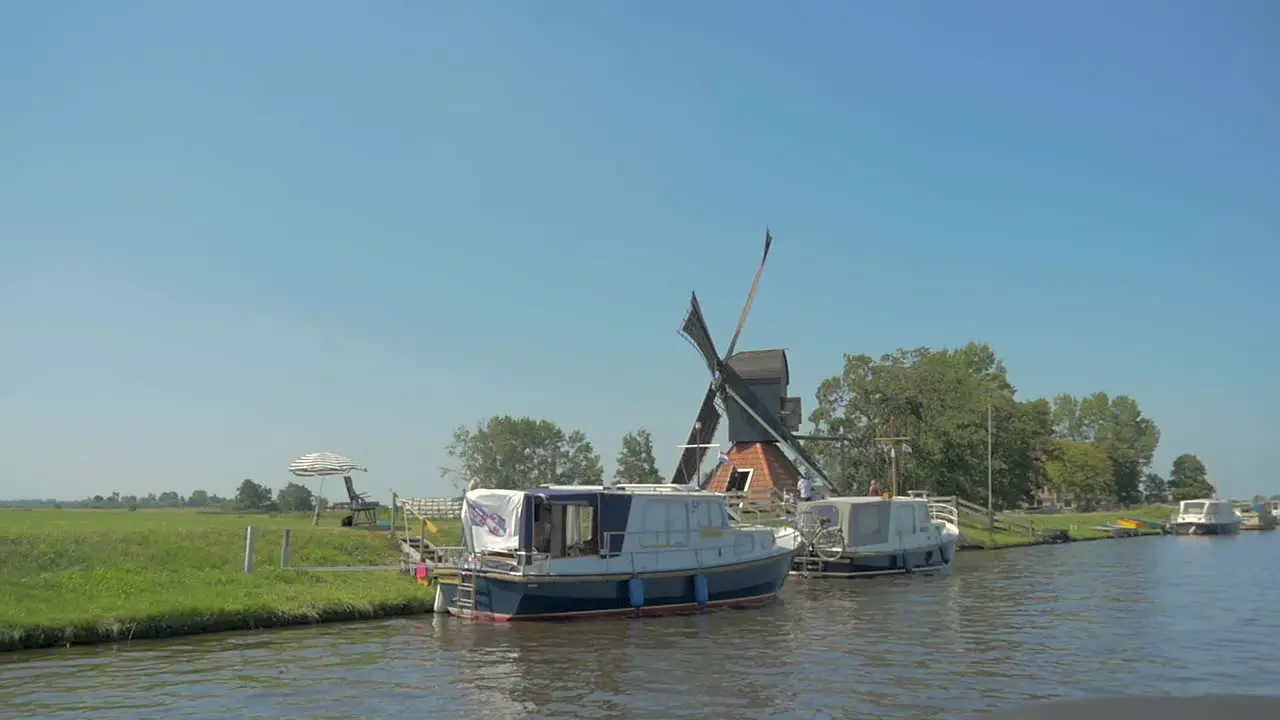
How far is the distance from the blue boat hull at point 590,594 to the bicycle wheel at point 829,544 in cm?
1332

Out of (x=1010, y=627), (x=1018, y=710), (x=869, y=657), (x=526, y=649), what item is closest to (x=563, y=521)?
(x=526, y=649)

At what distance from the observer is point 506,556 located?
28.0 meters

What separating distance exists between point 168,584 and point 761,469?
39331 mm

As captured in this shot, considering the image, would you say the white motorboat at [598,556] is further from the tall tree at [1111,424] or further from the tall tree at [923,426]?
the tall tree at [1111,424]

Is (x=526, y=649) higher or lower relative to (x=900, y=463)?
lower

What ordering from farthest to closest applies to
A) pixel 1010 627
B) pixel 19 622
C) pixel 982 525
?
pixel 982 525
pixel 1010 627
pixel 19 622

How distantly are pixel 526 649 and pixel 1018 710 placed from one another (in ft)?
35.4

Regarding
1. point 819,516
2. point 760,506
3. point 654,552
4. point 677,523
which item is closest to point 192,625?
point 654,552

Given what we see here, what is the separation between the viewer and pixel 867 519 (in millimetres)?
45438

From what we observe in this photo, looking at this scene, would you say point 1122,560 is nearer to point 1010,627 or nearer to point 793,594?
point 793,594

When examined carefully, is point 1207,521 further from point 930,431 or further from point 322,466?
point 322,466

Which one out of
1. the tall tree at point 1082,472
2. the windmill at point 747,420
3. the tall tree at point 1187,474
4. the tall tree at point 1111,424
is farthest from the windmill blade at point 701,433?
the tall tree at point 1187,474

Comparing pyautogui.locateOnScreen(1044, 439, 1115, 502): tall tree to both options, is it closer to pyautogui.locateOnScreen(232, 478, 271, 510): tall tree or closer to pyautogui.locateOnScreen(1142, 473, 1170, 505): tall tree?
pyautogui.locateOnScreen(1142, 473, 1170, 505): tall tree

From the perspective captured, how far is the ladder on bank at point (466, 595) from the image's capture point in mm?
27016
